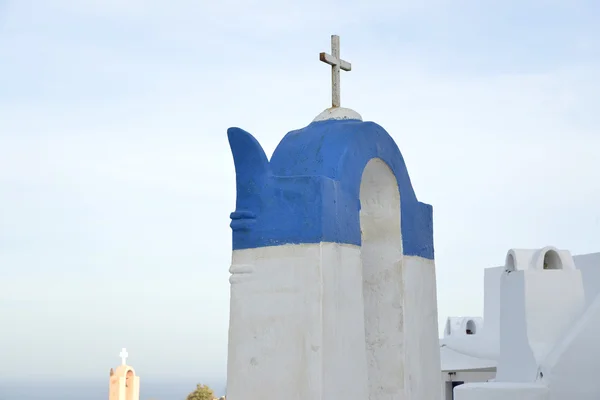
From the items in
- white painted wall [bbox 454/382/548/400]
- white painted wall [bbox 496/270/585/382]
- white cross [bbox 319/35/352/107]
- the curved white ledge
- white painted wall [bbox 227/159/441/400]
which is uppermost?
white cross [bbox 319/35/352/107]

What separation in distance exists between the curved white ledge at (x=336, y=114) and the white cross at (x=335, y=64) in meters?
0.08

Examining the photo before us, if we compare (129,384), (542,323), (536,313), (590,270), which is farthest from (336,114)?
(129,384)

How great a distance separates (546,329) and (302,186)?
881cm

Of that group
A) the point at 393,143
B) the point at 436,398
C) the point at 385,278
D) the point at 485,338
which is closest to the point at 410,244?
the point at 385,278

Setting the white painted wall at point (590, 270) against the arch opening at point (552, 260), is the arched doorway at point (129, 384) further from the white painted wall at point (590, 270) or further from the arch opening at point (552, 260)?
the white painted wall at point (590, 270)

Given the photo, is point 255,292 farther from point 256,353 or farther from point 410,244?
point 410,244

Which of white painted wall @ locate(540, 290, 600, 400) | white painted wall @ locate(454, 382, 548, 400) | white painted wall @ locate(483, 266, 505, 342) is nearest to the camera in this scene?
white painted wall @ locate(454, 382, 548, 400)

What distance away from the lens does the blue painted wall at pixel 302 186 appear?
5.46 metres

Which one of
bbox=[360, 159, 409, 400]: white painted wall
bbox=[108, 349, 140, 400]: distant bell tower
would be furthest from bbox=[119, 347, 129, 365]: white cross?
bbox=[360, 159, 409, 400]: white painted wall

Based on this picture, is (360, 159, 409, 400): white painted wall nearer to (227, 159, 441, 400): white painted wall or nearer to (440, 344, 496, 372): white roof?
(227, 159, 441, 400): white painted wall

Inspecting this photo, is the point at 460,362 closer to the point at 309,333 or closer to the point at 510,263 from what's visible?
the point at 510,263

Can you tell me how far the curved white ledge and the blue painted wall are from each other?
0.61ft

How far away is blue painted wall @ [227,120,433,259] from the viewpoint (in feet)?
17.9

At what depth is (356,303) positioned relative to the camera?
5668 millimetres
